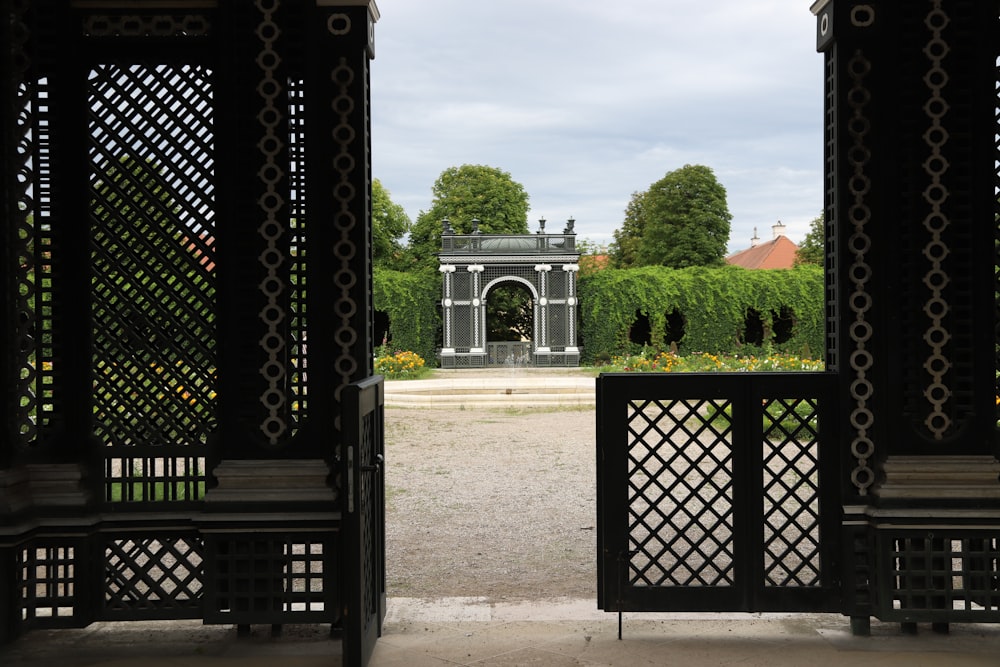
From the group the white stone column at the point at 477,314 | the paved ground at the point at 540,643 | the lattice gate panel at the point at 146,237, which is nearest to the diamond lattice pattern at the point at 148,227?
the lattice gate panel at the point at 146,237

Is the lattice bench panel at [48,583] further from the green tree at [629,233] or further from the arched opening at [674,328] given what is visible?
the green tree at [629,233]

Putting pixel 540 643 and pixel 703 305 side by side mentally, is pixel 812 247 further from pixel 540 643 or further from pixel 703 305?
pixel 540 643

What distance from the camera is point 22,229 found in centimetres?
429

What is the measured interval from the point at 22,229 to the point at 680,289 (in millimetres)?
28528

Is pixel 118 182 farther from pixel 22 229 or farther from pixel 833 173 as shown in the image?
pixel 833 173

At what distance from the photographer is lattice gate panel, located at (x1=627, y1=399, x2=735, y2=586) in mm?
4391

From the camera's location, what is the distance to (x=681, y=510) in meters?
6.13

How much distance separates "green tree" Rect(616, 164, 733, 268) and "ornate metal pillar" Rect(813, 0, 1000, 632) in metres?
37.2

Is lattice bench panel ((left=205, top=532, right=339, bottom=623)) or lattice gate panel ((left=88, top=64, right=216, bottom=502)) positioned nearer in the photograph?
lattice bench panel ((left=205, top=532, right=339, bottom=623))

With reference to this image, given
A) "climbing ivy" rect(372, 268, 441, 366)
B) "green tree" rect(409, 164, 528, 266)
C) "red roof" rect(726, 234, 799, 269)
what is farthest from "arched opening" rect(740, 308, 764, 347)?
"red roof" rect(726, 234, 799, 269)

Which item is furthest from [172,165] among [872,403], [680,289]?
[680,289]

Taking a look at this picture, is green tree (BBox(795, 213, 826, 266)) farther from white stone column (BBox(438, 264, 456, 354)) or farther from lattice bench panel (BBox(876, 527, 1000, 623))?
lattice bench panel (BBox(876, 527, 1000, 623))

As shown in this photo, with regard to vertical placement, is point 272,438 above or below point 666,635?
above

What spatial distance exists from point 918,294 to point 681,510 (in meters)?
2.52
